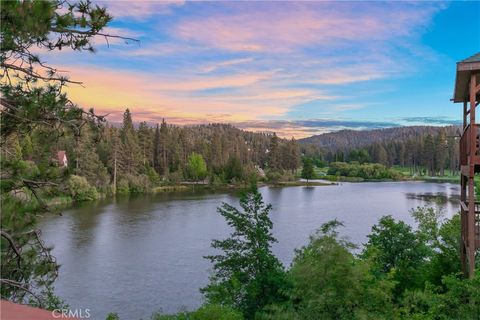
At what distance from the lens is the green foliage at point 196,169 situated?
229ft

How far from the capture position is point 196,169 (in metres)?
69.9

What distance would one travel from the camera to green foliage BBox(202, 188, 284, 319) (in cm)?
1213

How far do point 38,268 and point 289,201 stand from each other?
38.6m

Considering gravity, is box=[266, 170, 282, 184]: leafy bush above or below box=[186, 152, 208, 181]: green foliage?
below

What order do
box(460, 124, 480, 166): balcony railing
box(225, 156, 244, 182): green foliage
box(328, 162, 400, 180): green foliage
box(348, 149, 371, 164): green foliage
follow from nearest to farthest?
box(460, 124, 480, 166): balcony railing → box(225, 156, 244, 182): green foliage → box(328, 162, 400, 180): green foliage → box(348, 149, 371, 164): green foliage

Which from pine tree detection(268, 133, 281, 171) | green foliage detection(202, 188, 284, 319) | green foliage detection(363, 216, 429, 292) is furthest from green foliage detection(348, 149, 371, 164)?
green foliage detection(202, 188, 284, 319)

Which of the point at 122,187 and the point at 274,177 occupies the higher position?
the point at 274,177

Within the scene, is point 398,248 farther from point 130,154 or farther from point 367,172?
point 367,172

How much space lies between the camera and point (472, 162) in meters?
7.91

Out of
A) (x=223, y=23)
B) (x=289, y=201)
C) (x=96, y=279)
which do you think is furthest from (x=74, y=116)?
(x=289, y=201)

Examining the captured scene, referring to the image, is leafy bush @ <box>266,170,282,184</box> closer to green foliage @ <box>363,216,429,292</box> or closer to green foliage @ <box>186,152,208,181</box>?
green foliage @ <box>186,152,208,181</box>

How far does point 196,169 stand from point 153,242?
149 feet

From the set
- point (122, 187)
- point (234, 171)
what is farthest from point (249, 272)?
point (234, 171)

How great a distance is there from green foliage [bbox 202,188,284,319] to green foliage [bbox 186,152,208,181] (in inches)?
2199
